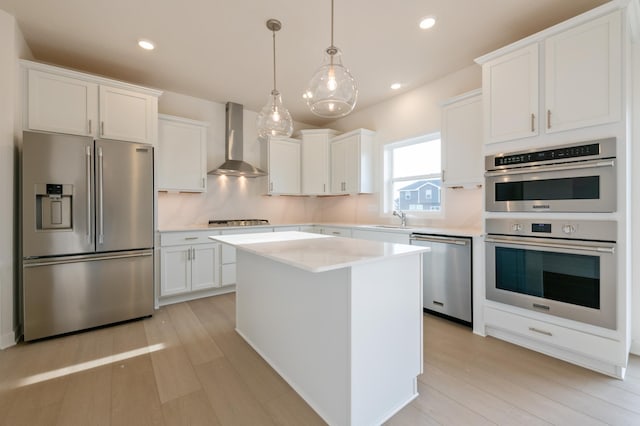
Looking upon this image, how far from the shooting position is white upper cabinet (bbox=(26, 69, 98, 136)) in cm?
259

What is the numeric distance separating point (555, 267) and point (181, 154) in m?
4.22

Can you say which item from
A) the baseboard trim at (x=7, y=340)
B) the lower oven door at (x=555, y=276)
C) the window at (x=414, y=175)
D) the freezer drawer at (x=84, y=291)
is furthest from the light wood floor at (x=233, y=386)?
the window at (x=414, y=175)

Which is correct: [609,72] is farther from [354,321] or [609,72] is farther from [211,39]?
[211,39]

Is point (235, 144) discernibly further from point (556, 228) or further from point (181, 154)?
point (556, 228)

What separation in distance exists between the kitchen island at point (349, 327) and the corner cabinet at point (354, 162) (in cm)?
261

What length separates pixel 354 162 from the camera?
4.32 metres

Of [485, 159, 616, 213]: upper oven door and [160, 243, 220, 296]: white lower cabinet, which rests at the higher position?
[485, 159, 616, 213]: upper oven door

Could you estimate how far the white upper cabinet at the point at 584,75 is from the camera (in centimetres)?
188

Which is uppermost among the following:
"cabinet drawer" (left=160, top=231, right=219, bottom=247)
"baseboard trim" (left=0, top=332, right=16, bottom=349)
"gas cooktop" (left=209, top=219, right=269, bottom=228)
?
"gas cooktop" (left=209, top=219, right=269, bottom=228)

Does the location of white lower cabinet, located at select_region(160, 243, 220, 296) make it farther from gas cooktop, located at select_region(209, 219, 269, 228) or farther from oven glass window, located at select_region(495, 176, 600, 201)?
oven glass window, located at select_region(495, 176, 600, 201)

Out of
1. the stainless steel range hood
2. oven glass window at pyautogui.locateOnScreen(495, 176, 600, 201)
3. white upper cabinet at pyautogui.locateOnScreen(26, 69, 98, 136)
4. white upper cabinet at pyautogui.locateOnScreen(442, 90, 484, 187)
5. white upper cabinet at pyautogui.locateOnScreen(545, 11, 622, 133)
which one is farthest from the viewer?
the stainless steel range hood

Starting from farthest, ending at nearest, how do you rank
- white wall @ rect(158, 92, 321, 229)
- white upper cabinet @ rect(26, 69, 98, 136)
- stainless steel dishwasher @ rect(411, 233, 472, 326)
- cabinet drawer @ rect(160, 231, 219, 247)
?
white wall @ rect(158, 92, 321, 229), cabinet drawer @ rect(160, 231, 219, 247), stainless steel dishwasher @ rect(411, 233, 472, 326), white upper cabinet @ rect(26, 69, 98, 136)

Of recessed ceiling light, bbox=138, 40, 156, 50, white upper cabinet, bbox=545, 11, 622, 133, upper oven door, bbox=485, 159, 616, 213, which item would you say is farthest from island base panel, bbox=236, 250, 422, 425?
recessed ceiling light, bbox=138, 40, 156, 50

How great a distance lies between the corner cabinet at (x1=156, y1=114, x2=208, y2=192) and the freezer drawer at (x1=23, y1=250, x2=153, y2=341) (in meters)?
1.10
